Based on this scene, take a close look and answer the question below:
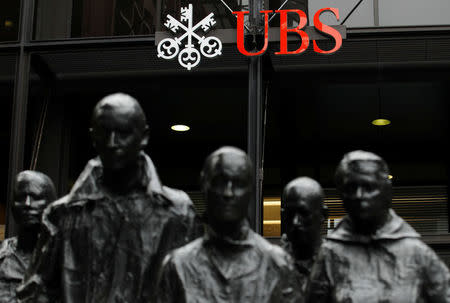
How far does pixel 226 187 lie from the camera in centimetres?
373

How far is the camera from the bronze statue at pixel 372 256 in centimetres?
417

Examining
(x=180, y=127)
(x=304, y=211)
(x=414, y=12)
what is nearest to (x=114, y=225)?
(x=304, y=211)

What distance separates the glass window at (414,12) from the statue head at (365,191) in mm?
9855

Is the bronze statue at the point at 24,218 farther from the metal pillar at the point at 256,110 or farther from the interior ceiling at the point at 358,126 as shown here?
the interior ceiling at the point at 358,126

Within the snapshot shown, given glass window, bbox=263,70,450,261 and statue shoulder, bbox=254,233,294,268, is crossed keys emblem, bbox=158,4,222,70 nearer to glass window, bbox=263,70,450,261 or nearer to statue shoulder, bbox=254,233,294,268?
glass window, bbox=263,70,450,261

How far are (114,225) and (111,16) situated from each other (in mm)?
10912

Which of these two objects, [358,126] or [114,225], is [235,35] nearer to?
[358,126]

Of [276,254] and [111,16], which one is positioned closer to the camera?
[276,254]

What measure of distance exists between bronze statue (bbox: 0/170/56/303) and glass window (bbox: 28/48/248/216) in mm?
8224

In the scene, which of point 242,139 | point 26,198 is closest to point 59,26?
point 242,139

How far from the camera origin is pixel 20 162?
13.7m

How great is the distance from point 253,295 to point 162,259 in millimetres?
656

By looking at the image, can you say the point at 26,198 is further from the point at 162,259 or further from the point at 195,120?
the point at 195,120

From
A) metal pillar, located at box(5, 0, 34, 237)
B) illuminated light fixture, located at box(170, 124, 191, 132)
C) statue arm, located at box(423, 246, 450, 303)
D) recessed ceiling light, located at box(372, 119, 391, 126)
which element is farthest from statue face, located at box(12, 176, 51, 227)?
illuminated light fixture, located at box(170, 124, 191, 132)
